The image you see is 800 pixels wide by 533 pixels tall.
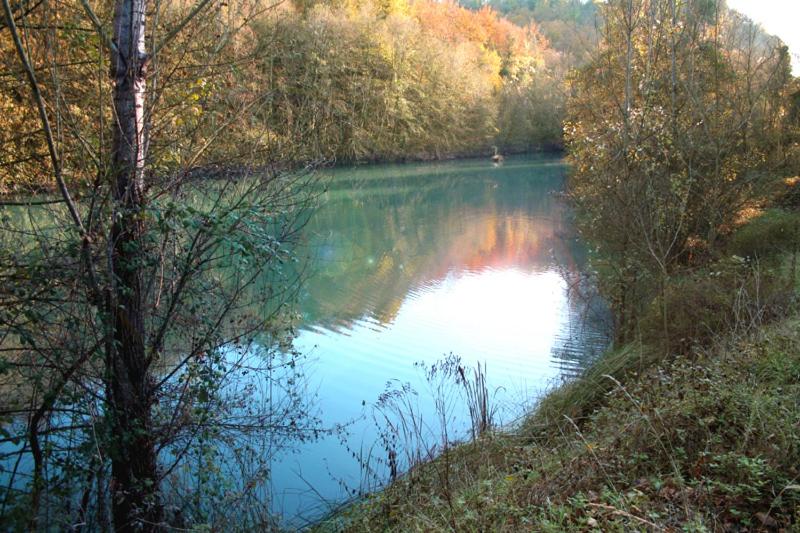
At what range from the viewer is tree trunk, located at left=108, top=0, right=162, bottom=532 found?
3.85m

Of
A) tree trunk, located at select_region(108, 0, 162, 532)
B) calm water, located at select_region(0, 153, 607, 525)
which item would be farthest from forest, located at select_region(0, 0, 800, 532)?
calm water, located at select_region(0, 153, 607, 525)

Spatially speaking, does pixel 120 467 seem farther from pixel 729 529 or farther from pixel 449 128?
pixel 449 128

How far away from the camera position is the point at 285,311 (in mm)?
6672

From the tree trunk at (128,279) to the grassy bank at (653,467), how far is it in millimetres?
1376

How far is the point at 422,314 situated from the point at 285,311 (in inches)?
196

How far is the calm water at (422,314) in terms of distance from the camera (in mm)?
6438

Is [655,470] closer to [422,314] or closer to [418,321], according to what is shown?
[418,321]

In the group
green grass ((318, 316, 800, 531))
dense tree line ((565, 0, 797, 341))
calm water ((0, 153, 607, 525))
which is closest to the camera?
green grass ((318, 316, 800, 531))

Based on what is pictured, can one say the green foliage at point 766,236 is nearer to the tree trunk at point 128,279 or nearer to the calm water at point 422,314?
the calm water at point 422,314

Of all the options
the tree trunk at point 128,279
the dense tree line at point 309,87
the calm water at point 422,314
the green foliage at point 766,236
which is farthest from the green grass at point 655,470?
the green foliage at point 766,236

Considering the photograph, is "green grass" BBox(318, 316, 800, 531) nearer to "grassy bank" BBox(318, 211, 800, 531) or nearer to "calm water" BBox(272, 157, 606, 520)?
"grassy bank" BBox(318, 211, 800, 531)

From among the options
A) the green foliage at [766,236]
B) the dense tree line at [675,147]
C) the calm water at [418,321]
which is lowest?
the calm water at [418,321]

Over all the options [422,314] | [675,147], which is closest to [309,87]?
[675,147]

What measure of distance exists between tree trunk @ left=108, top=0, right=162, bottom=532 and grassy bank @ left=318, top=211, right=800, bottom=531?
54.2 inches
